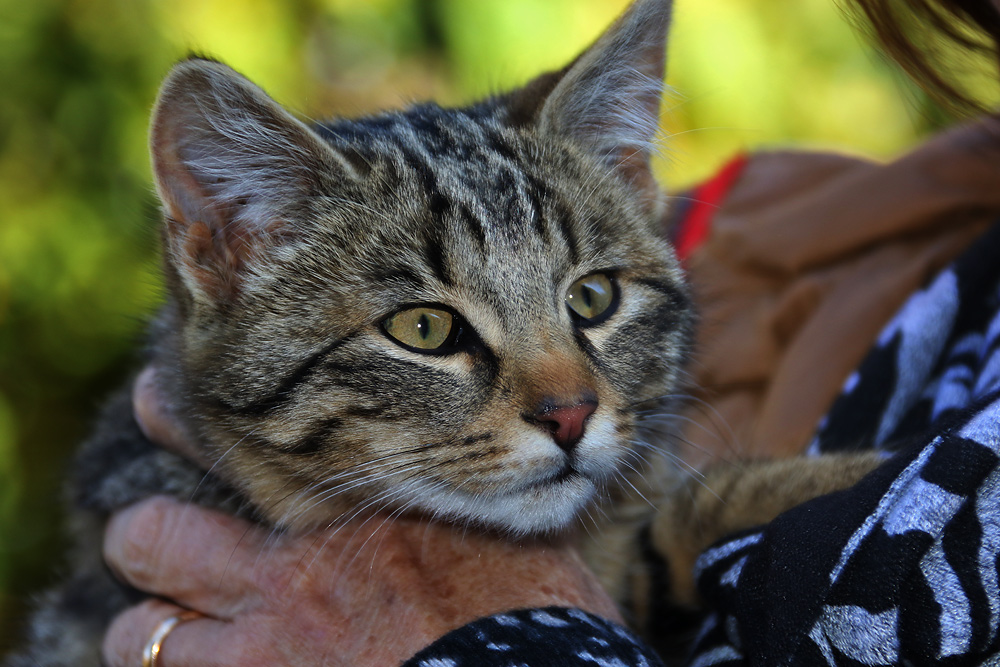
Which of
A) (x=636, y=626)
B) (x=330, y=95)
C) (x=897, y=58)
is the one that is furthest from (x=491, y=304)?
(x=330, y=95)

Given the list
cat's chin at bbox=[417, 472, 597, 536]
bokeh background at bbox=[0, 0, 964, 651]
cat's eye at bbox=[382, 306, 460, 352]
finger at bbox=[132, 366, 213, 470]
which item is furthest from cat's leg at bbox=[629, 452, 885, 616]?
bokeh background at bbox=[0, 0, 964, 651]

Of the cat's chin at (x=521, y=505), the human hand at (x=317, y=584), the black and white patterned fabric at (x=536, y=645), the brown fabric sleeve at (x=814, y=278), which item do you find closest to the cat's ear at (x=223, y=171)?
the human hand at (x=317, y=584)

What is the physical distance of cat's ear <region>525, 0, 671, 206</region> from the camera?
1.45 metres

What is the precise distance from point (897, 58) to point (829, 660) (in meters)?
1.15

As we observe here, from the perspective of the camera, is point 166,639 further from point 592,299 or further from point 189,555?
point 592,299

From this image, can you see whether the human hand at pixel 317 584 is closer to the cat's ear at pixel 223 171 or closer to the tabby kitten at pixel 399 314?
the tabby kitten at pixel 399 314

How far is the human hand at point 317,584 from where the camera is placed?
1.17 meters

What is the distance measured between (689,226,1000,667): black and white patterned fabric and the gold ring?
0.80m

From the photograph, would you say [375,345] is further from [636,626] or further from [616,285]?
[636,626]

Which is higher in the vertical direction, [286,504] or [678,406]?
[678,406]

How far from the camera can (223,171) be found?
4.24 ft

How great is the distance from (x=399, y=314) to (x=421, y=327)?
0.04m

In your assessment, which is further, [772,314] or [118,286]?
[118,286]

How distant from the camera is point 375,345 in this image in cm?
125
